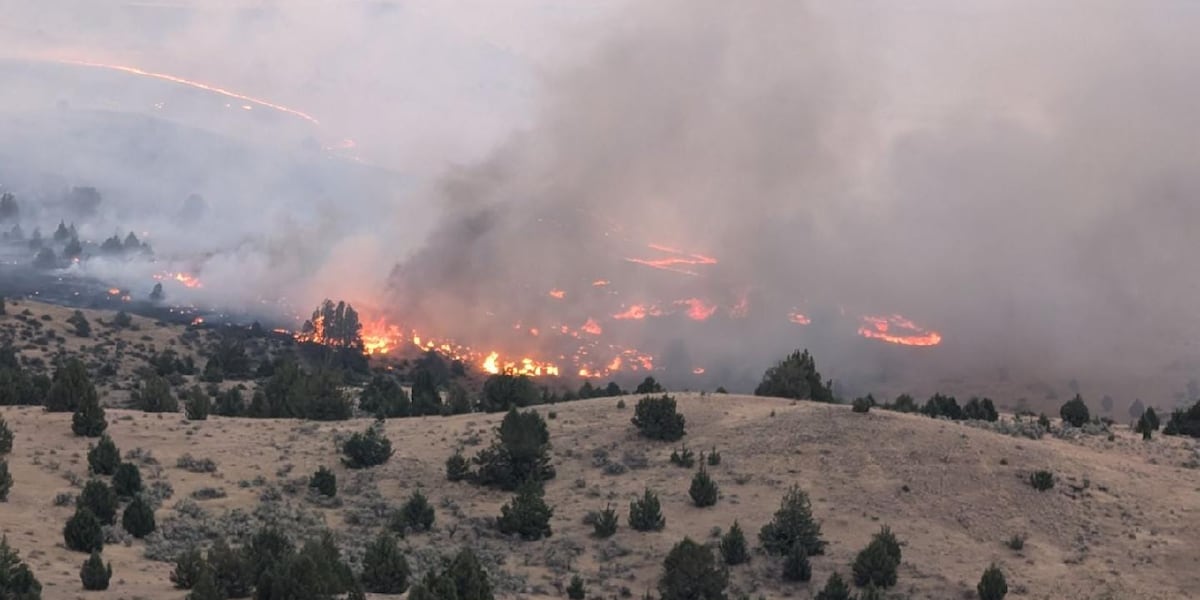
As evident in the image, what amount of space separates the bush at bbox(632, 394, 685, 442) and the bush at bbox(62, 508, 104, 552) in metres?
30.0

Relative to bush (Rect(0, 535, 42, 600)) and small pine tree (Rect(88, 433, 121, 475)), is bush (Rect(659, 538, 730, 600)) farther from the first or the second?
small pine tree (Rect(88, 433, 121, 475))

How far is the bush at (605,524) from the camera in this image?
56531mm

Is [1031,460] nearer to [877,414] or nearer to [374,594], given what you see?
[877,414]

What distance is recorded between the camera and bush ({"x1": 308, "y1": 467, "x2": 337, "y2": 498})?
60.8 m

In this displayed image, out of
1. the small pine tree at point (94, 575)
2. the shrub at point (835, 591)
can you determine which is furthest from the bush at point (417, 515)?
the shrub at point (835, 591)

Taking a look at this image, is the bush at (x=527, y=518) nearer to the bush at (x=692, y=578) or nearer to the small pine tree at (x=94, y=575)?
the bush at (x=692, y=578)

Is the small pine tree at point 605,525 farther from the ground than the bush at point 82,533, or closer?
farther from the ground

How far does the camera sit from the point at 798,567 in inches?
2061

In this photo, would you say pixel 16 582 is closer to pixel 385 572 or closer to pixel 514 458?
pixel 385 572

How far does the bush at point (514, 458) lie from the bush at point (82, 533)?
2048 centimetres

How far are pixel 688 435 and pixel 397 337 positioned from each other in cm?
10768

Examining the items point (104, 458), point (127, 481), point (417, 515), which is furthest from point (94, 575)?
point (104, 458)

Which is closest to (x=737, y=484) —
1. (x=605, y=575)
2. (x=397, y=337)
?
(x=605, y=575)

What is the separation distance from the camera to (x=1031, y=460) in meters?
62.8
